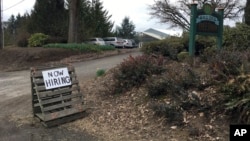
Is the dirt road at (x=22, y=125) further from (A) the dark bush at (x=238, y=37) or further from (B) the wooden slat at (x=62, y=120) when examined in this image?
(A) the dark bush at (x=238, y=37)

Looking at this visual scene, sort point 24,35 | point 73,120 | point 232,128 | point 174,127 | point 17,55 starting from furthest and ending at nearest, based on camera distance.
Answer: point 24,35 → point 17,55 → point 73,120 → point 174,127 → point 232,128

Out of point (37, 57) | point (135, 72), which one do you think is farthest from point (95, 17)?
point (135, 72)

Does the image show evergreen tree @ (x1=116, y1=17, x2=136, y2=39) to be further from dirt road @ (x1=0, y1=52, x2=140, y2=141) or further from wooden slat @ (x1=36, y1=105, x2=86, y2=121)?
wooden slat @ (x1=36, y1=105, x2=86, y2=121)

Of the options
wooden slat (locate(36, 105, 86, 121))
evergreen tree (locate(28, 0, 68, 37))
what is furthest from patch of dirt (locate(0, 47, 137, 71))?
wooden slat (locate(36, 105, 86, 121))

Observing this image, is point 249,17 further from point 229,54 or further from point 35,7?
point 35,7

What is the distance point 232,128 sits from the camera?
5961 mm

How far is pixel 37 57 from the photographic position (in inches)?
882

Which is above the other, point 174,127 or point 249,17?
point 249,17

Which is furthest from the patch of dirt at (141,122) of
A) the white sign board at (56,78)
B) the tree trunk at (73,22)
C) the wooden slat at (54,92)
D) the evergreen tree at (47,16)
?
the evergreen tree at (47,16)

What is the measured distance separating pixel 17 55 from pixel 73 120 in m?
15.6

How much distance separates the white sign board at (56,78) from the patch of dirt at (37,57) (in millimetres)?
12877

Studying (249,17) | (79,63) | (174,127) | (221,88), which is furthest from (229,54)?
(79,63)

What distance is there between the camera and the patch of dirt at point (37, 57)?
2178 centimetres

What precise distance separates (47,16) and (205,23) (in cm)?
2636
